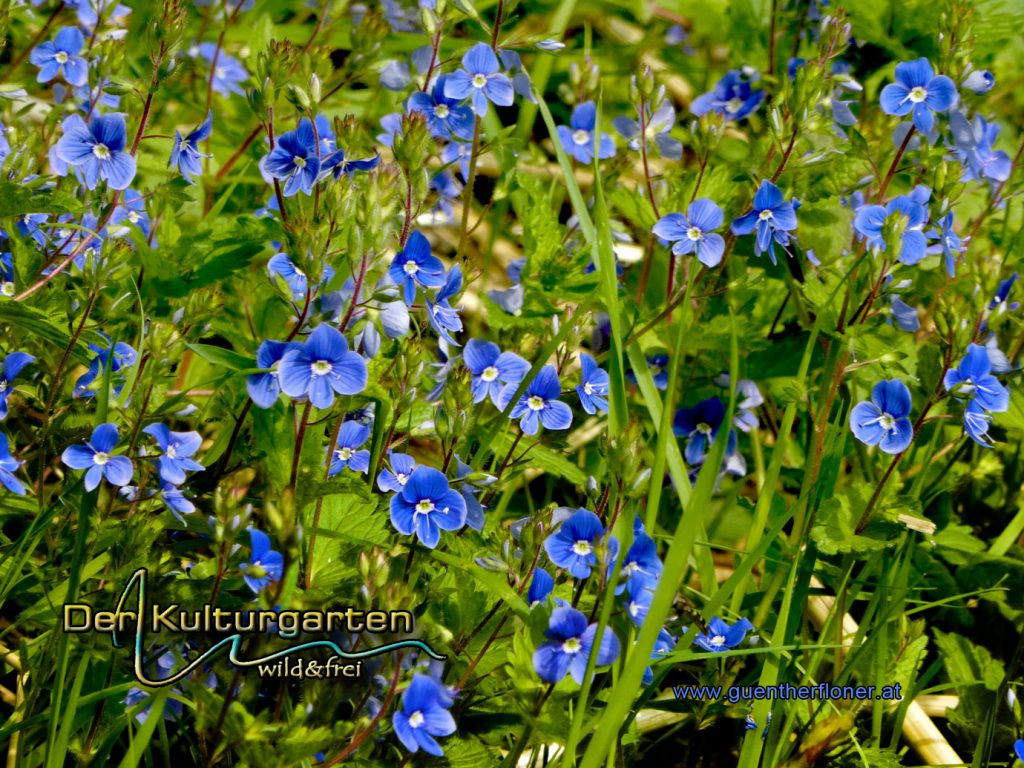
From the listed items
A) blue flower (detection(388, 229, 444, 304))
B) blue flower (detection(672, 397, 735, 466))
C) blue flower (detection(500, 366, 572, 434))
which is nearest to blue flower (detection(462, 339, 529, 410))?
blue flower (detection(500, 366, 572, 434))

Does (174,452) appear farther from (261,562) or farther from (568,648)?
(568,648)

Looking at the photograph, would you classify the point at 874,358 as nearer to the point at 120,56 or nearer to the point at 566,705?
the point at 566,705

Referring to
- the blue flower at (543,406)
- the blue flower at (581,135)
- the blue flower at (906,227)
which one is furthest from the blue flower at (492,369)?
the blue flower at (581,135)

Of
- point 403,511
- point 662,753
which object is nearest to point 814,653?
point 662,753

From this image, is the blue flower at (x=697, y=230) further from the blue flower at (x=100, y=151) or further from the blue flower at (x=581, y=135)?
the blue flower at (x=100, y=151)

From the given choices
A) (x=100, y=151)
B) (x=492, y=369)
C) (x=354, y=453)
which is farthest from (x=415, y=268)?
(x=100, y=151)
